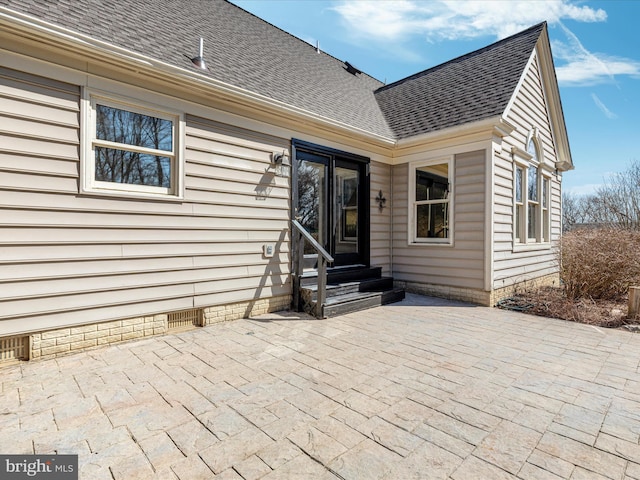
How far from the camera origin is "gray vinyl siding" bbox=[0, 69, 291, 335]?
10.2ft

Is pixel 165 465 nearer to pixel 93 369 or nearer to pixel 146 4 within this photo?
pixel 93 369

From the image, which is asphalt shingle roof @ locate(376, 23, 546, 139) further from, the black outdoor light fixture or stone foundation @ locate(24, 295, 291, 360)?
stone foundation @ locate(24, 295, 291, 360)

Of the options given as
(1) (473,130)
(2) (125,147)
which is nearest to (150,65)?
(2) (125,147)

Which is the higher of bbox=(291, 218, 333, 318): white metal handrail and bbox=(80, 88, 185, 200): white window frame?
bbox=(80, 88, 185, 200): white window frame

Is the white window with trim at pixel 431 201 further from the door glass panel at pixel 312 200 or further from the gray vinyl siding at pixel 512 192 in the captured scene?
the door glass panel at pixel 312 200

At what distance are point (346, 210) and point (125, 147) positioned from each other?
3963 mm

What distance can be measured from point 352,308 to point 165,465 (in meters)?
3.74

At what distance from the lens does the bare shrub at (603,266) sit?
593 centimetres

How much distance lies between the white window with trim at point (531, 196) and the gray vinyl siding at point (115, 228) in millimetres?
5059

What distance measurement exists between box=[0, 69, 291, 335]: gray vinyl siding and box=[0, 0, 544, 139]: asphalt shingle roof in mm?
943

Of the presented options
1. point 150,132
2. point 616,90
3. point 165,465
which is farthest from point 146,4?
point 616,90

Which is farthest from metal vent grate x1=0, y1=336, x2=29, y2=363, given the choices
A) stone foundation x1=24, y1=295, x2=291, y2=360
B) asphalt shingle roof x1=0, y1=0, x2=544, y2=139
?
asphalt shingle roof x1=0, y1=0, x2=544, y2=139

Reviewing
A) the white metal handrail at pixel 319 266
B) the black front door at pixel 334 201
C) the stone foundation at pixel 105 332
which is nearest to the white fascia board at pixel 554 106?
the black front door at pixel 334 201

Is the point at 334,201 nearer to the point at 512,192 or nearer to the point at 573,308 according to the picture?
the point at 512,192
